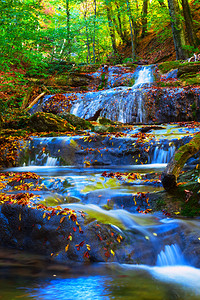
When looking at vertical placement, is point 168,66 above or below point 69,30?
below

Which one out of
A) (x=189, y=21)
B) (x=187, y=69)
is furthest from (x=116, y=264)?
(x=189, y=21)

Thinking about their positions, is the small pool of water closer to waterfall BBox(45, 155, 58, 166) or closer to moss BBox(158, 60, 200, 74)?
waterfall BBox(45, 155, 58, 166)

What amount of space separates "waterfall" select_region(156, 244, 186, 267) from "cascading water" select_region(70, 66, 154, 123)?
923cm

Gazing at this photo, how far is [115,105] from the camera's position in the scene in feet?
41.5

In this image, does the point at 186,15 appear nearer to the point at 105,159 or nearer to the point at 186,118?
the point at 186,118

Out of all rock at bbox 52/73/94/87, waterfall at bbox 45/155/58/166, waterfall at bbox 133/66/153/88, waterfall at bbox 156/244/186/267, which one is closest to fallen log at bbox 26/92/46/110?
rock at bbox 52/73/94/87

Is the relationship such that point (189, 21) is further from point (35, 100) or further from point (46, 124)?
point (46, 124)

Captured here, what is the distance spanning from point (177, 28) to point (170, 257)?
1533 cm

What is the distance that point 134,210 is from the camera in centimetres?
420

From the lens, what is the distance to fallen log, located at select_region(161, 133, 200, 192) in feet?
12.3

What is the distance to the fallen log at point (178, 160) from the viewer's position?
373cm

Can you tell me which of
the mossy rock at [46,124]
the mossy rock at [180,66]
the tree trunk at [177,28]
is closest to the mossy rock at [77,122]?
the mossy rock at [46,124]

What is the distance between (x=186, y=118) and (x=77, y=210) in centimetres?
909

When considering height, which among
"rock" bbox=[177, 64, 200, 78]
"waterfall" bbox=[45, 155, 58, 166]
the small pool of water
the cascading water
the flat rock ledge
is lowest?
the small pool of water
